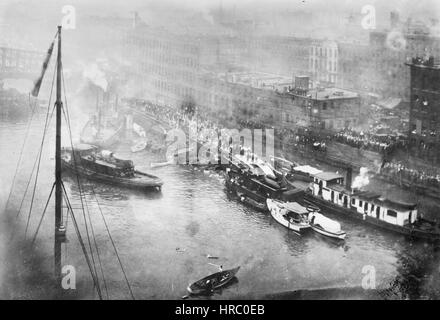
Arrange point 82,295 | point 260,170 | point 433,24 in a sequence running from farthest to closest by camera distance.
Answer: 1. point 433,24
2. point 260,170
3. point 82,295

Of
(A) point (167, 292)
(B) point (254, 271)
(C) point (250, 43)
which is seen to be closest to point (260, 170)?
(B) point (254, 271)

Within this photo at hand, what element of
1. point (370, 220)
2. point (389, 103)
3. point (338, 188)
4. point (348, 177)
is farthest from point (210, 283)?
point (389, 103)

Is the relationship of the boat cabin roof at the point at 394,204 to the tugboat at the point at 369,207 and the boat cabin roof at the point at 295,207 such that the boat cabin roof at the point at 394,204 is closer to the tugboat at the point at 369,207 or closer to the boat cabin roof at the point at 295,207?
the tugboat at the point at 369,207

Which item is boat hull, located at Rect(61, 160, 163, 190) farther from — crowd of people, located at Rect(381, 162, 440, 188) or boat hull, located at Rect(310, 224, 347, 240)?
crowd of people, located at Rect(381, 162, 440, 188)

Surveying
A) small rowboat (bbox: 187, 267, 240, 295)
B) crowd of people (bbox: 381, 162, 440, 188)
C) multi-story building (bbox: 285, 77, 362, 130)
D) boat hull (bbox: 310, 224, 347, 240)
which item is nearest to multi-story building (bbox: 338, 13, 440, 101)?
multi-story building (bbox: 285, 77, 362, 130)

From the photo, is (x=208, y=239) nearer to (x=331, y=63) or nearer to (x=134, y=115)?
(x=134, y=115)

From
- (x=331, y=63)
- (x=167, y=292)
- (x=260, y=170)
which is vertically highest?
(x=331, y=63)

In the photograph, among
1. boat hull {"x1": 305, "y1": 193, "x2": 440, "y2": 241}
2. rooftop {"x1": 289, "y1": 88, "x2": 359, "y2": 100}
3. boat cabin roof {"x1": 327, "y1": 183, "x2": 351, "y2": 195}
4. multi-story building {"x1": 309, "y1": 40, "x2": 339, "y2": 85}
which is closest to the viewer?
boat hull {"x1": 305, "y1": 193, "x2": 440, "y2": 241}
